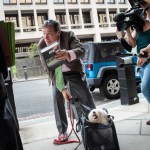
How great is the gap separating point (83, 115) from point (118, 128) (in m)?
1.13

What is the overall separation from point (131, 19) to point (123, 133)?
5.50 feet

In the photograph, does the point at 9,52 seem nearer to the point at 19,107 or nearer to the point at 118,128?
the point at 118,128

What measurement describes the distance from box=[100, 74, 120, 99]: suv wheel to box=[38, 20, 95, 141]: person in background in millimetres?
4607

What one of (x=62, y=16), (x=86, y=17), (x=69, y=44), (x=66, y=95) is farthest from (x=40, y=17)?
(x=66, y=95)

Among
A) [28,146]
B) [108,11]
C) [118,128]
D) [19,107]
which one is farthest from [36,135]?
[108,11]

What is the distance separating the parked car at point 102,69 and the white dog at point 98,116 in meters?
5.12

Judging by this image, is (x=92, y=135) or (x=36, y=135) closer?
(x=92, y=135)

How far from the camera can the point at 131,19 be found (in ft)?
10.3

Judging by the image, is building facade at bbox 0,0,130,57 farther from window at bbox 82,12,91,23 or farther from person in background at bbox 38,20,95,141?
person in background at bbox 38,20,95,141

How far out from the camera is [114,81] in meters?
8.48

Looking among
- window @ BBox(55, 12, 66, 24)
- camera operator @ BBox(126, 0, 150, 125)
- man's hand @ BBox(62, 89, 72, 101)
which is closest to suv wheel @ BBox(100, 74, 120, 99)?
man's hand @ BBox(62, 89, 72, 101)

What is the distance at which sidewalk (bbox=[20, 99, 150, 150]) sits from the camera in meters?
3.54

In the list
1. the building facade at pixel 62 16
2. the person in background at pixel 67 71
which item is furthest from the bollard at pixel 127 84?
the building facade at pixel 62 16

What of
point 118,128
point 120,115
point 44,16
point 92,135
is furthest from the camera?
point 44,16
